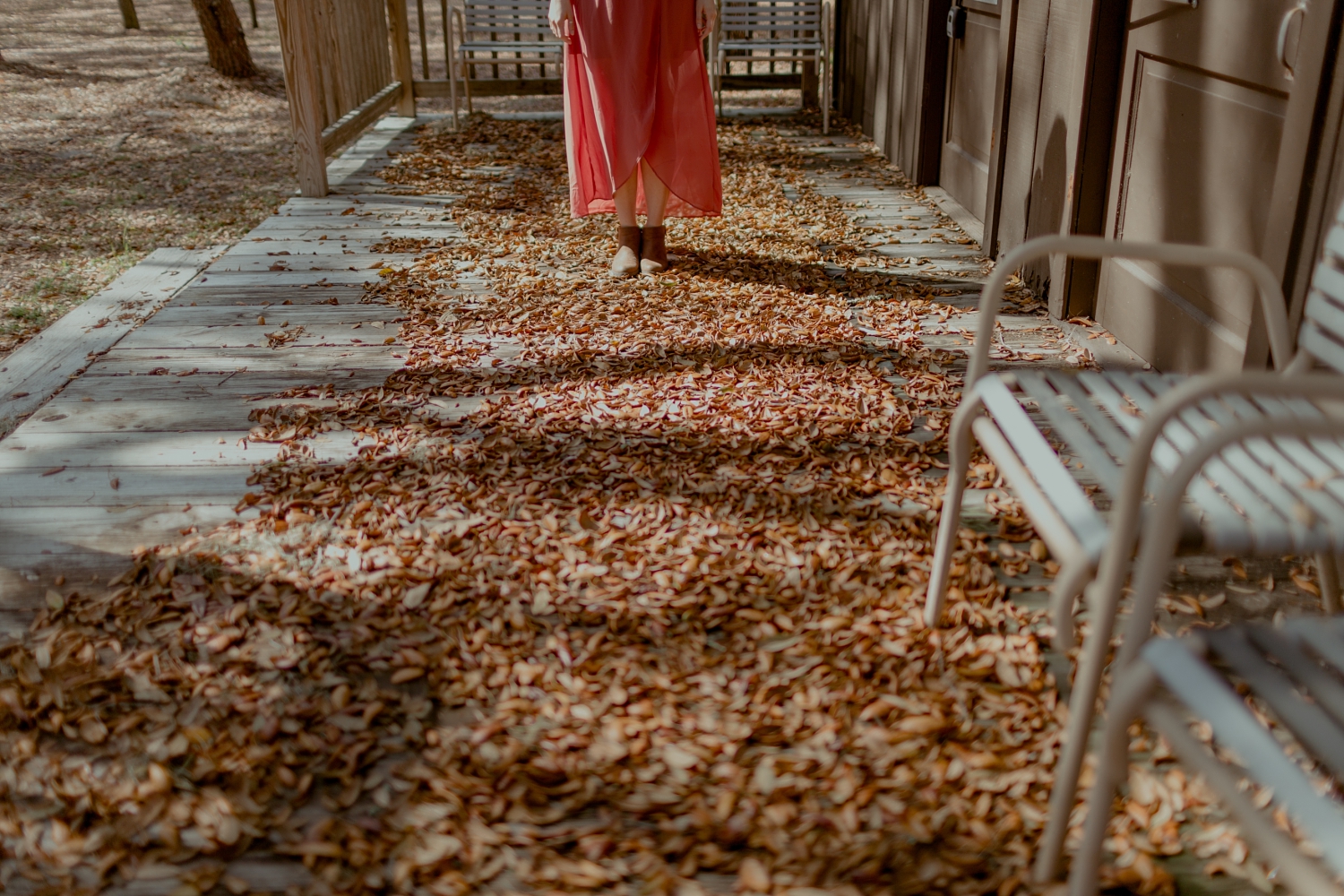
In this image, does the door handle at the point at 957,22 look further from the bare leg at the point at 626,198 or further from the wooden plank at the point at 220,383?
the wooden plank at the point at 220,383

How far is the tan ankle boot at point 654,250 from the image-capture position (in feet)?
13.8

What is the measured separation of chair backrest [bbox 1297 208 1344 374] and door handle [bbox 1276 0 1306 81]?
0.81 metres

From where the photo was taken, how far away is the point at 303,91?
17.2 ft

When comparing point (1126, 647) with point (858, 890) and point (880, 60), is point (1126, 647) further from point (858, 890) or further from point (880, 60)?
point (880, 60)

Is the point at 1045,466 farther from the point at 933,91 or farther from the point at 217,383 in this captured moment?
the point at 933,91

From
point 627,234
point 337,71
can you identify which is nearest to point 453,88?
point 337,71

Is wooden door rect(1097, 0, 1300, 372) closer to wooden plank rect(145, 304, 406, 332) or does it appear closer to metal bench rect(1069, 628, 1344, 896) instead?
metal bench rect(1069, 628, 1344, 896)

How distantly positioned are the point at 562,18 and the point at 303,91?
1997 millimetres

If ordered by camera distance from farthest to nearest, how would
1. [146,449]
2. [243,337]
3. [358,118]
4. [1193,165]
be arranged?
[358,118] → [243,337] → [1193,165] → [146,449]

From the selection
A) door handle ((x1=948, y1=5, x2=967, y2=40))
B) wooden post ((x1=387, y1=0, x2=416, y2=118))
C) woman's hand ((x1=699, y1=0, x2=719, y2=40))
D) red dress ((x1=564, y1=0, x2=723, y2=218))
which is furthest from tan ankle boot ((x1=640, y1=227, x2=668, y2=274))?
wooden post ((x1=387, y1=0, x2=416, y2=118))

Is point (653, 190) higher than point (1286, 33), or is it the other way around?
point (1286, 33)

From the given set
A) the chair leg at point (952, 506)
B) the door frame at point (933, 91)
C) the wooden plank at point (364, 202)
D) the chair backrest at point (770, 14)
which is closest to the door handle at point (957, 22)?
the door frame at point (933, 91)

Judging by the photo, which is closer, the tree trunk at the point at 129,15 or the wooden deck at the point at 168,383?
the wooden deck at the point at 168,383

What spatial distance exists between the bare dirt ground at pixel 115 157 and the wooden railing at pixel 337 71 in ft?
2.01
